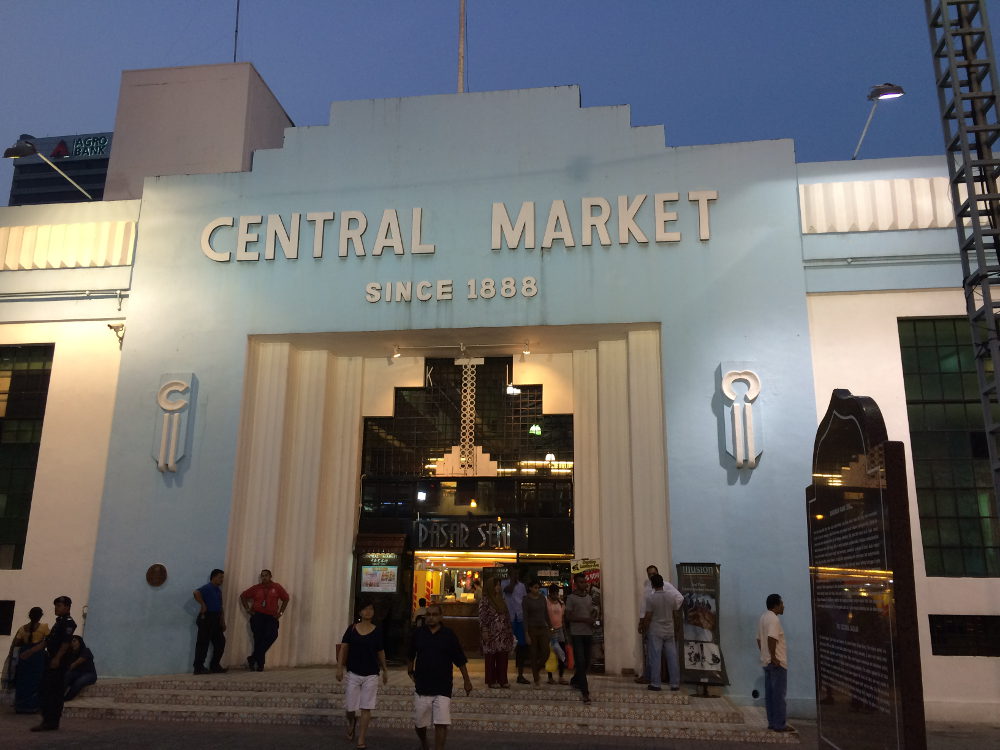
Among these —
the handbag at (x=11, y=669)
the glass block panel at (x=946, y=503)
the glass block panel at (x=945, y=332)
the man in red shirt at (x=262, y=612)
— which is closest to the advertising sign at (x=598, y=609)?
the man in red shirt at (x=262, y=612)

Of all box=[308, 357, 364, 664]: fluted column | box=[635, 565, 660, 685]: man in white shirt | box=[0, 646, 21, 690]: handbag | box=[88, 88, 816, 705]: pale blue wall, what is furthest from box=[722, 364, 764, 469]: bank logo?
box=[0, 646, 21, 690]: handbag

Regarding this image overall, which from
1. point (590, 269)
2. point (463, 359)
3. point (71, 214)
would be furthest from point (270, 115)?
point (590, 269)

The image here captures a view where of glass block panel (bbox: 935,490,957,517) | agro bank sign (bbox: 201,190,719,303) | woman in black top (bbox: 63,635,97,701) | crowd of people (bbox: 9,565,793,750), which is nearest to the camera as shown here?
crowd of people (bbox: 9,565,793,750)

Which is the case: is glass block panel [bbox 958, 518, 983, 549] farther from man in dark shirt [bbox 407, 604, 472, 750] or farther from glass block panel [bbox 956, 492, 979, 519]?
man in dark shirt [bbox 407, 604, 472, 750]

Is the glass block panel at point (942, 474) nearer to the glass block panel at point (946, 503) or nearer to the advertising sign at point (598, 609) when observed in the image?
the glass block panel at point (946, 503)

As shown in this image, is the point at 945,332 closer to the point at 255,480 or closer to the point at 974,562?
the point at 974,562

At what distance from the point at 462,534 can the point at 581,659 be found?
4.01 metres

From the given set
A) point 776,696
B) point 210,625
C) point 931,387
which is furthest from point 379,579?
point 931,387

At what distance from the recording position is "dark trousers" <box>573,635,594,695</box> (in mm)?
10641

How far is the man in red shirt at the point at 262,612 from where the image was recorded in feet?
41.9

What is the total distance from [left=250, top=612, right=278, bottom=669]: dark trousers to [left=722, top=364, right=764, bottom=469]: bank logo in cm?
745

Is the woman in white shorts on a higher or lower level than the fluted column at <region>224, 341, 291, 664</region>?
lower

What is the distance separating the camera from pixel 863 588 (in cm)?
409

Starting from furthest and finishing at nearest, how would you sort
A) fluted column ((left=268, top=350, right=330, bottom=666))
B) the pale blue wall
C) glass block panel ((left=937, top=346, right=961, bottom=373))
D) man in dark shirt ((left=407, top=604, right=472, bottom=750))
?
fluted column ((left=268, top=350, right=330, bottom=666)) < glass block panel ((left=937, top=346, right=961, bottom=373)) < the pale blue wall < man in dark shirt ((left=407, top=604, right=472, bottom=750))
